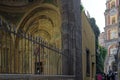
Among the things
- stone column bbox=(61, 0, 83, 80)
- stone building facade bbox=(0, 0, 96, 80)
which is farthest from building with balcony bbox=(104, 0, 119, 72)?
stone column bbox=(61, 0, 83, 80)

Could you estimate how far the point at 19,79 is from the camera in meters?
6.17

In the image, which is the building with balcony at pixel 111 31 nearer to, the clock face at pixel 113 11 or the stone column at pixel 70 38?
the clock face at pixel 113 11

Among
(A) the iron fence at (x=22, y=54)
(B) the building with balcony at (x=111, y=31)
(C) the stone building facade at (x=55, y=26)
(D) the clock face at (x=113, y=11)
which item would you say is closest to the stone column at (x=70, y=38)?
(C) the stone building facade at (x=55, y=26)

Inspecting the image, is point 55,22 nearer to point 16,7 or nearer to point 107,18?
point 16,7

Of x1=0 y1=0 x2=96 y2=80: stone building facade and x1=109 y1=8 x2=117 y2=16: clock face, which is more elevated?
x1=109 y1=8 x2=117 y2=16: clock face

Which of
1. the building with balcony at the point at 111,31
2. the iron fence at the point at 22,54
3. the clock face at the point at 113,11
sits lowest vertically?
the iron fence at the point at 22,54

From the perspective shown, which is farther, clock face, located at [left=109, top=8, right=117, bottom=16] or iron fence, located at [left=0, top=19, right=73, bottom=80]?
clock face, located at [left=109, top=8, right=117, bottom=16]

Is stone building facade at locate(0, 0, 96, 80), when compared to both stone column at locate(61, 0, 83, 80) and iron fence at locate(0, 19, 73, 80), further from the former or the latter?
iron fence at locate(0, 19, 73, 80)

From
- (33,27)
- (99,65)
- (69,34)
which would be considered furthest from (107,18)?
(69,34)

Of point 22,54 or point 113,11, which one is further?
point 113,11

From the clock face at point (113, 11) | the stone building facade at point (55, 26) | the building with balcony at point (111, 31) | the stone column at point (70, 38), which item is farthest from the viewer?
the clock face at point (113, 11)

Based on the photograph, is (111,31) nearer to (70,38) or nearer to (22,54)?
(70,38)

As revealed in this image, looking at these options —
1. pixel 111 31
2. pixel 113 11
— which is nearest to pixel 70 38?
pixel 111 31

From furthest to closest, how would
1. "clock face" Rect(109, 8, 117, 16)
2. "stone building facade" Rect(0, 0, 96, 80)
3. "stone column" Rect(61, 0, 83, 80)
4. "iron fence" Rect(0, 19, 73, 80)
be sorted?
"clock face" Rect(109, 8, 117, 16), "stone column" Rect(61, 0, 83, 80), "stone building facade" Rect(0, 0, 96, 80), "iron fence" Rect(0, 19, 73, 80)
